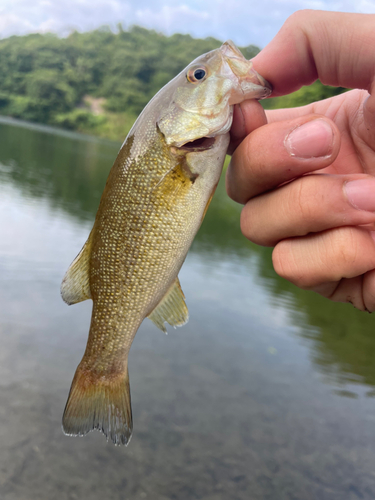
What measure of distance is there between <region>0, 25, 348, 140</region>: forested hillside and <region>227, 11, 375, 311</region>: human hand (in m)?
82.9

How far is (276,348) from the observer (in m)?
10.7

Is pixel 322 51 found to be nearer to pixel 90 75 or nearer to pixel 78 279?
pixel 78 279

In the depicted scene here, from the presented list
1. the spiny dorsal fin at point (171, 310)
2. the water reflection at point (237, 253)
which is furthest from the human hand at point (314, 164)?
the water reflection at point (237, 253)

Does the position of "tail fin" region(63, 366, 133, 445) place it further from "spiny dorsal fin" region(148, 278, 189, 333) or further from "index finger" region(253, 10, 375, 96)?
"index finger" region(253, 10, 375, 96)

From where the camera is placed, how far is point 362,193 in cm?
226

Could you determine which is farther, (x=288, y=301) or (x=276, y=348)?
(x=288, y=301)

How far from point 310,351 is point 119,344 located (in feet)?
31.4

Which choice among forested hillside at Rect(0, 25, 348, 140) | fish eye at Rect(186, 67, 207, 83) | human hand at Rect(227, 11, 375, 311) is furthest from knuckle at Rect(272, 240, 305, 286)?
forested hillside at Rect(0, 25, 348, 140)

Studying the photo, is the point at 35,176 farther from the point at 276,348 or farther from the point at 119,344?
the point at 119,344

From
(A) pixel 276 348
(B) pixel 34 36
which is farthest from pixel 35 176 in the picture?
(B) pixel 34 36

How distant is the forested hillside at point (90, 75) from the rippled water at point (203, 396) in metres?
74.6

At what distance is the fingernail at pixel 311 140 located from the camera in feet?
7.34

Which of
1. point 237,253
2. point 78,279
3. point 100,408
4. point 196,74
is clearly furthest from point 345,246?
point 237,253

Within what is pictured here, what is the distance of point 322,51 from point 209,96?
79 centimetres
